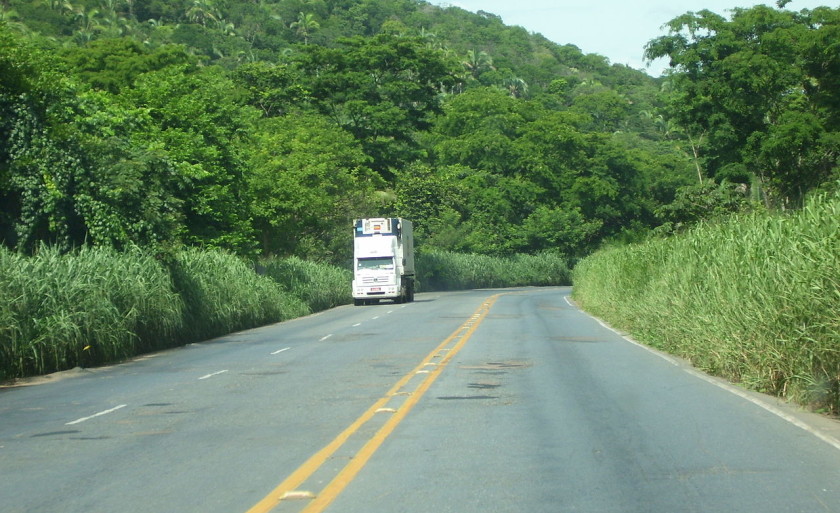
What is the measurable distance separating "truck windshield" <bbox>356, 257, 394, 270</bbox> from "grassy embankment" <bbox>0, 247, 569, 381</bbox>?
27.2 ft

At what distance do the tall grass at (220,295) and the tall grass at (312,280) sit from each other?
4.70 m

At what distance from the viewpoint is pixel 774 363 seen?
1304 centimetres

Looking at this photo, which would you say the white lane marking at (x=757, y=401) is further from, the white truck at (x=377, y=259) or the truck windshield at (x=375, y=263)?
the truck windshield at (x=375, y=263)

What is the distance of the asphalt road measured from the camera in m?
A: 7.52

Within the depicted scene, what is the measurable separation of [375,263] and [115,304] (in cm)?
2629

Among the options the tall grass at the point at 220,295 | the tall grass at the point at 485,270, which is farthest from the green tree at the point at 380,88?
the tall grass at the point at 220,295

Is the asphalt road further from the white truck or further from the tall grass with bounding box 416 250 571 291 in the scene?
the tall grass with bounding box 416 250 571 291

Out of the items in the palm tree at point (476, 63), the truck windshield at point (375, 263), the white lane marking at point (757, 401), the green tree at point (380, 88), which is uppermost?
the palm tree at point (476, 63)

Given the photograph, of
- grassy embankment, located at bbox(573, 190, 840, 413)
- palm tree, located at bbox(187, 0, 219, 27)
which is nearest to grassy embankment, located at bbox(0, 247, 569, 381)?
grassy embankment, located at bbox(573, 190, 840, 413)

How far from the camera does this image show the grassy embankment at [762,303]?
11289 millimetres

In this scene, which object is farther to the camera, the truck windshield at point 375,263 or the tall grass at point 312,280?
the truck windshield at point 375,263

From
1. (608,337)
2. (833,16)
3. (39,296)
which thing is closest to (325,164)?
(833,16)

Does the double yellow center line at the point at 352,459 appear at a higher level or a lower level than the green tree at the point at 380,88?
lower

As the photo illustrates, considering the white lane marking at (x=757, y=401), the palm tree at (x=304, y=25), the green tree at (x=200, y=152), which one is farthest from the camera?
the palm tree at (x=304, y=25)
